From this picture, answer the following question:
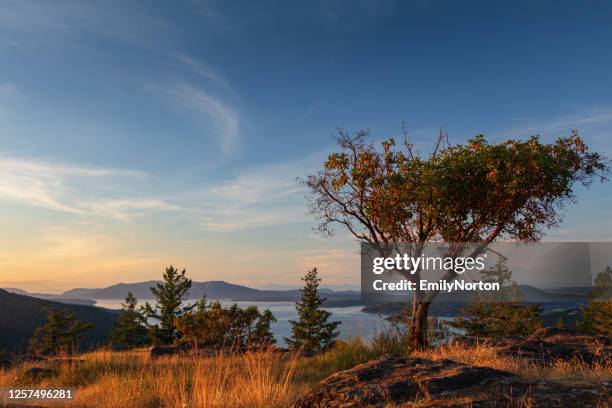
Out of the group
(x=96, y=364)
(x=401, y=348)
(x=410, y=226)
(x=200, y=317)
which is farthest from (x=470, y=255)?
(x=200, y=317)

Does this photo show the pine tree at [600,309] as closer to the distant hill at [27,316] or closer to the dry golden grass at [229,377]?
the dry golden grass at [229,377]

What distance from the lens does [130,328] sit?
234 feet

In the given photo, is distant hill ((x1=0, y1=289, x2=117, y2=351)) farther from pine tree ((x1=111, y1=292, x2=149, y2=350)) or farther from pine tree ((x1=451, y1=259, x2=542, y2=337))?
pine tree ((x1=451, y1=259, x2=542, y2=337))

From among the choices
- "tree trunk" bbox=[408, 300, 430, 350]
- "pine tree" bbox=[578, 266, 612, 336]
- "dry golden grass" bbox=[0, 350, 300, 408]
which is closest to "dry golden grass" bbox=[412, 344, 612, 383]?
"dry golden grass" bbox=[0, 350, 300, 408]

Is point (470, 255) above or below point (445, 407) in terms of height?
above

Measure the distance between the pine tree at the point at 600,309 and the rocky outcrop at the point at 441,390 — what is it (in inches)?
2341

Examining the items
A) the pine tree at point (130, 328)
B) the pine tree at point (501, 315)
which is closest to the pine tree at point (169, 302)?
the pine tree at point (130, 328)

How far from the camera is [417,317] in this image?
816 inches

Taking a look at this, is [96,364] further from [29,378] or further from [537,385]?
[537,385]

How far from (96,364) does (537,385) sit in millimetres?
13666

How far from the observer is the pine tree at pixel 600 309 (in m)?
58.2

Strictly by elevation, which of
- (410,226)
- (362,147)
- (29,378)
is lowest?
(29,378)

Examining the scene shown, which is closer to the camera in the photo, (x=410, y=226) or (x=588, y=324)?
(x=410, y=226)

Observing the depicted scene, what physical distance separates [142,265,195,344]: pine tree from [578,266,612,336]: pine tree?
50.7m
